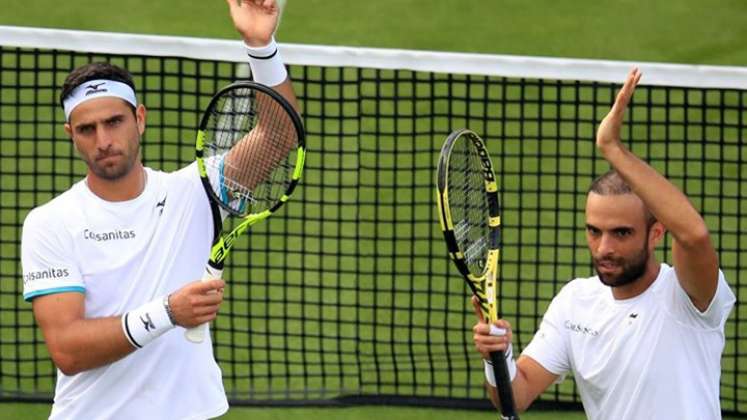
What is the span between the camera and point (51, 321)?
6.63 meters

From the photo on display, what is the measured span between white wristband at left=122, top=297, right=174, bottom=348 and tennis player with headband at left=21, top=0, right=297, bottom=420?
26mm

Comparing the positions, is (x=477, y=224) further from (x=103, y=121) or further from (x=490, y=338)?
(x=103, y=121)

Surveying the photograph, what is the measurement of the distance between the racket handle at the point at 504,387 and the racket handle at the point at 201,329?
1.12 meters

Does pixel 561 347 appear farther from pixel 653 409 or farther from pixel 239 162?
pixel 239 162

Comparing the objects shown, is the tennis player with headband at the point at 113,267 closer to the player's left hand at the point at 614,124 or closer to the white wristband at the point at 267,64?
the white wristband at the point at 267,64

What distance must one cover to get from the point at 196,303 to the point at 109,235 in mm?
616

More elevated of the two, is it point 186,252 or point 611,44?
point 611,44

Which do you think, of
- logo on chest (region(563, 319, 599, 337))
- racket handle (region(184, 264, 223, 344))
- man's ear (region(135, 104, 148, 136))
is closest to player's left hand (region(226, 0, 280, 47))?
man's ear (region(135, 104, 148, 136))

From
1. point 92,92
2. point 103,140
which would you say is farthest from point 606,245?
point 92,92

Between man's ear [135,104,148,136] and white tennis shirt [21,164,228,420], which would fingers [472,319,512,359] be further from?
man's ear [135,104,148,136]

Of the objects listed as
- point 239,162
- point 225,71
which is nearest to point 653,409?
point 239,162

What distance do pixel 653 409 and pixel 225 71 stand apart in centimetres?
881

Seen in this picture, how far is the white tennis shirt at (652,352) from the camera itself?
6.67m

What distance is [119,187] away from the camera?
22.5 feet
